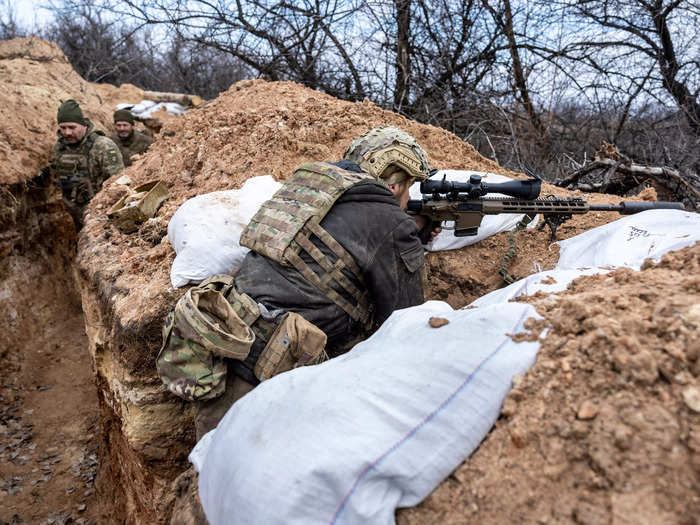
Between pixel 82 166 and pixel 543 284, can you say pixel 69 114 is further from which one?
pixel 543 284

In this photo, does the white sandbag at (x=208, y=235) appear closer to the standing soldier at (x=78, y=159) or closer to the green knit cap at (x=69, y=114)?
the standing soldier at (x=78, y=159)

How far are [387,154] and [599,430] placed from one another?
2.05m

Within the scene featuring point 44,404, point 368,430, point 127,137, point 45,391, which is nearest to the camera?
point 368,430

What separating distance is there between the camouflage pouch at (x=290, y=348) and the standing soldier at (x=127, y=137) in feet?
19.4

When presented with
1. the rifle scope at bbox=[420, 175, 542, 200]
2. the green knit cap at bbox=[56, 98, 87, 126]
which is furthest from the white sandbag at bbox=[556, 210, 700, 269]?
the green knit cap at bbox=[56, 98, 87, 126]

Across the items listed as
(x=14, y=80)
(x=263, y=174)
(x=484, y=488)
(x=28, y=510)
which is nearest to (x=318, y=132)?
(x=263, y=174)

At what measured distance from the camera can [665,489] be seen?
2.77ft

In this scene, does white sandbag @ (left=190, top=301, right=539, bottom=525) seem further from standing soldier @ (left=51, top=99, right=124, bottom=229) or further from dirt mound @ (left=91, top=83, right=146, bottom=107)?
dirt mound @ (left=91, top=83, right=146, bottom=107)

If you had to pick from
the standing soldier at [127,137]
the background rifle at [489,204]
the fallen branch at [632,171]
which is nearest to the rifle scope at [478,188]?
the background rifle at [489,204]

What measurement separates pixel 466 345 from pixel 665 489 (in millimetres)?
482

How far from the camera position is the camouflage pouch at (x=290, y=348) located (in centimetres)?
193

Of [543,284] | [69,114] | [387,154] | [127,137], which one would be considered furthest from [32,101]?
[543,284]

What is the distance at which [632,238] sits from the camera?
7.66 ft

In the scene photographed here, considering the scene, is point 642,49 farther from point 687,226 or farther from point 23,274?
point 23,274
